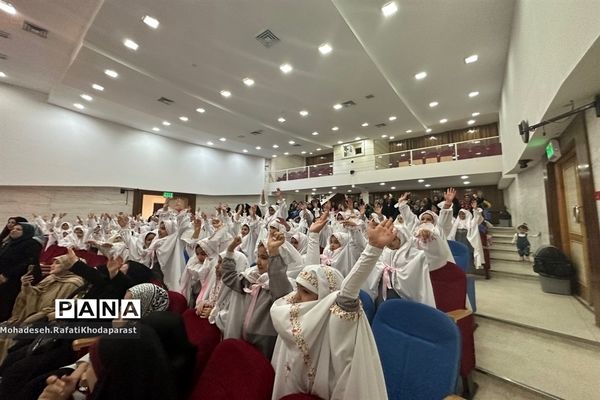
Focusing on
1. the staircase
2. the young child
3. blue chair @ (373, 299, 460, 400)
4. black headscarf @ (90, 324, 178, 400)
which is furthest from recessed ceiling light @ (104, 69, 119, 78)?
the young child

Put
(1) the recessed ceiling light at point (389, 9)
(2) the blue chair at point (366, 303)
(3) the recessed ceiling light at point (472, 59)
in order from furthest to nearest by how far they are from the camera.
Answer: (3) the recessed ceiling light at point (472, 59) < (1) the recessed ceiling light at point (389, 9) < (2) the blue chair at point (366, 303)

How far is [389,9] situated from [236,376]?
6.51m

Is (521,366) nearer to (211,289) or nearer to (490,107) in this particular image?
(211,289)

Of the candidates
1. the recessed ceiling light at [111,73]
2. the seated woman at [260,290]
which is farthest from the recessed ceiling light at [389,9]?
the recessed ceiling light at [111,73]

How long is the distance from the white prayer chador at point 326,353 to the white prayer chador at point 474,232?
4755 mm

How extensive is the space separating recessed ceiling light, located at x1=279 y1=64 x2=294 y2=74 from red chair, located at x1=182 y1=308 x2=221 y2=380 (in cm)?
684

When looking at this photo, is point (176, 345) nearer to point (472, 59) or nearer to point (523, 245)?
point (523, 245)

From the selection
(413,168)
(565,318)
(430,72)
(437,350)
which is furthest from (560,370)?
(413,168)

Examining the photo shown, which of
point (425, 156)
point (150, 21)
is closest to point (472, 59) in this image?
point (425, 156)

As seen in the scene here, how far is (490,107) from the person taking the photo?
32.9 ft

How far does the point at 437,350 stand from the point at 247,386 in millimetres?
1040

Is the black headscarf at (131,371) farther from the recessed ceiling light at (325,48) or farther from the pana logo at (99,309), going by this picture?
the recessed ceiling light at (325,48)

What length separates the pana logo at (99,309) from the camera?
5.38 ft

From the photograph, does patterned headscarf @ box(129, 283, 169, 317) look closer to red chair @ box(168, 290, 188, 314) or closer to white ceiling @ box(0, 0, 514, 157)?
red chair @ box(168, 290, 188, 314)
